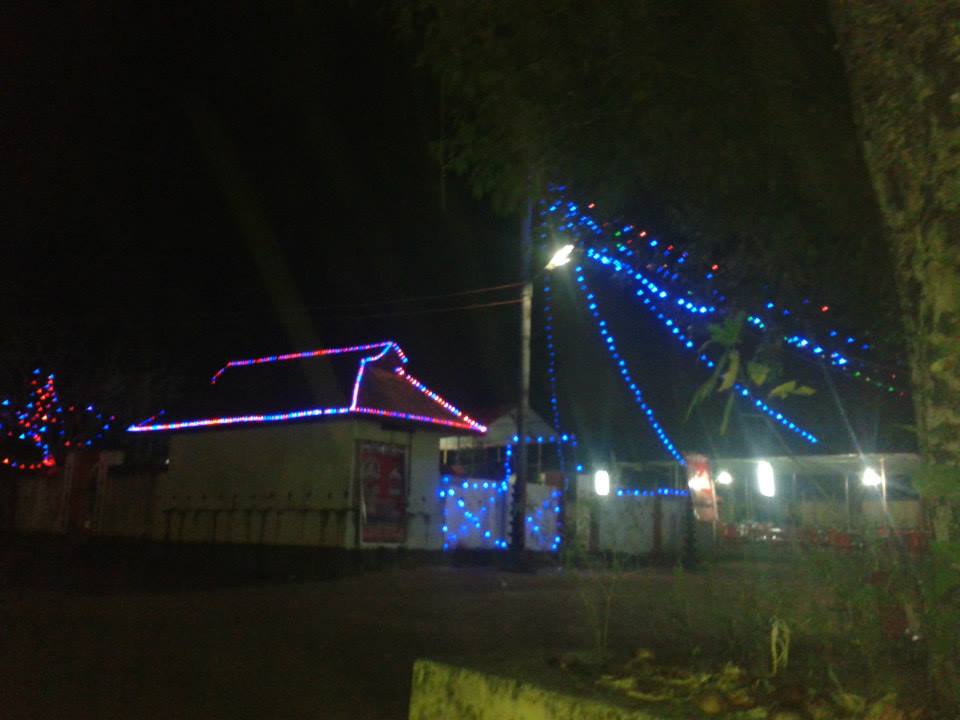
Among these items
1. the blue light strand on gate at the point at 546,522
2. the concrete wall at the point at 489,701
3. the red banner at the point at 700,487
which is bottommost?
the concrete wall at the point at 489,701

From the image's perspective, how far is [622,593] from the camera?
1070 centimetres

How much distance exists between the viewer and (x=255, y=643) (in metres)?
7.89

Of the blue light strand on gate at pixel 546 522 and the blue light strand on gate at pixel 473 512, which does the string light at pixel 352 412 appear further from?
the blue light strand on gate at pixel 546 522

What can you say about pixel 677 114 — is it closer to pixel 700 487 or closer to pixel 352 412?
pixel 352 412

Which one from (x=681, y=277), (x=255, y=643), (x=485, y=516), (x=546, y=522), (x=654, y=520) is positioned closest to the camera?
(x=255, y=643)

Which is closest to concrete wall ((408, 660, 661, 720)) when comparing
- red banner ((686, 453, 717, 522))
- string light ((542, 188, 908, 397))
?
string light ((542, 188, 908, 397))

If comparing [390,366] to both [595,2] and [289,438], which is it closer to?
[289,438]

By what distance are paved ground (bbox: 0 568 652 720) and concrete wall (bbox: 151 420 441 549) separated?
109 inches

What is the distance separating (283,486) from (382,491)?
192 cm

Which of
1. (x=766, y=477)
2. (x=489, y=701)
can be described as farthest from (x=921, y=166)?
(x=766, y=477)

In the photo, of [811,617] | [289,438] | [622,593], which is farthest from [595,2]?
[289,438]

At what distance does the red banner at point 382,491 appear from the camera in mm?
15555


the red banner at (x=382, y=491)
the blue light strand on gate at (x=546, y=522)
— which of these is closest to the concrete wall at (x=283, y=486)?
the red banner at (x=382, y=491)

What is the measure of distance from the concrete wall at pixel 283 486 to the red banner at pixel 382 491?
13 centimetres
